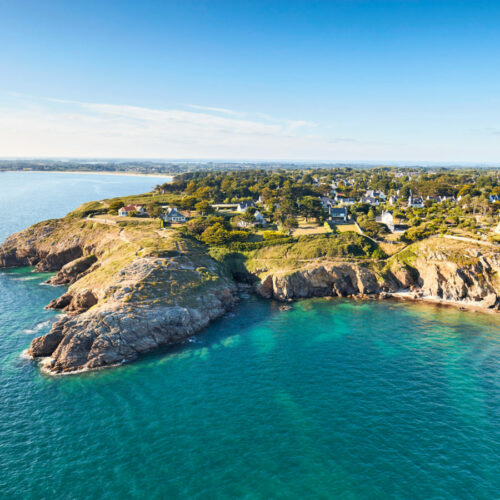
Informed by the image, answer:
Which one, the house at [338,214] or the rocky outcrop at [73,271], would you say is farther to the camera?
the house at [338,214]

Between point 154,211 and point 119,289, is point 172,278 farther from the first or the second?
point 154,211

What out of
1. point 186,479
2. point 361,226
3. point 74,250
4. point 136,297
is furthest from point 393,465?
point 74,250

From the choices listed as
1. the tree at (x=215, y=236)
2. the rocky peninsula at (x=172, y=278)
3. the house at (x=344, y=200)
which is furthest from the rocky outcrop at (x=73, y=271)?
the house at (x=344, y=200)

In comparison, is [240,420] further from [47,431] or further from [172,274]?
[172,274]

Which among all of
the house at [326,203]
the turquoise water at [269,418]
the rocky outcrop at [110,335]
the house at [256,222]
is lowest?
the turquoise water at [269,418]

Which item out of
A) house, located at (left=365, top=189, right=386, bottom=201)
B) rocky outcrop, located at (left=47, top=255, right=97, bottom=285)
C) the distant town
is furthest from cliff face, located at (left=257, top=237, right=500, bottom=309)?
house, located at (left=365, top=189, right=386, bottom=201)

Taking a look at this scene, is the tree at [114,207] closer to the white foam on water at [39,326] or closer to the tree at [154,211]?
the tree at [154,211]
